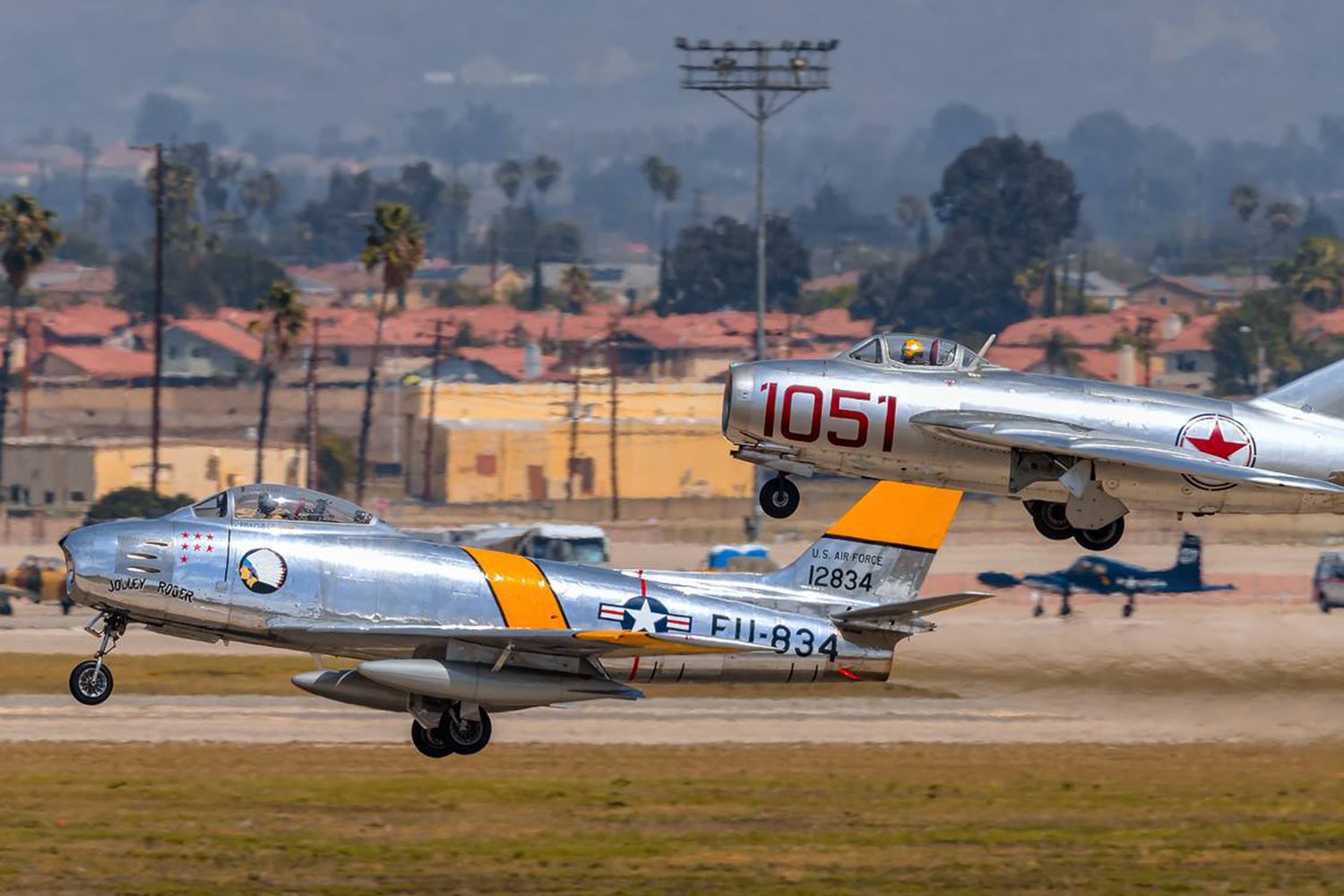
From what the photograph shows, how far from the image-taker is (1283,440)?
30109 mm

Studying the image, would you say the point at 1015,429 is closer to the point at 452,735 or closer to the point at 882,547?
the point at 882,547

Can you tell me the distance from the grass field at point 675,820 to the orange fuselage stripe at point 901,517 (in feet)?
16.1

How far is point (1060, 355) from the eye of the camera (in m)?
146

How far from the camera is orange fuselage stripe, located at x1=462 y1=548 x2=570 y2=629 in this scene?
116 ft

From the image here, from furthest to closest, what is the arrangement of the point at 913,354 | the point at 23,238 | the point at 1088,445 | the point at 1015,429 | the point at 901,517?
the point at 23,238 → the point at 901,517 → the point at 913,354 → the point at 1015,429 → the point at 1088,445

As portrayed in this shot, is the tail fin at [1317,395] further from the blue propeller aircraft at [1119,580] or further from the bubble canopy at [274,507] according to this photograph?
the blue propeller aircraft at [1119,580]

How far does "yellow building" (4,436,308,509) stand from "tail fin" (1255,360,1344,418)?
77.7 m

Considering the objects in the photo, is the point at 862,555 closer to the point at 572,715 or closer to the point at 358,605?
the point at 358,605

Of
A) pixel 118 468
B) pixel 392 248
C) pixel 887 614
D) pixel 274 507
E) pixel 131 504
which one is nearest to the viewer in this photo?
pixel 274 507

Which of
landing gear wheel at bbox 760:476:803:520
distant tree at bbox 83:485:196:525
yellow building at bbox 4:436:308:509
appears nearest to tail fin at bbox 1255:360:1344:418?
landing gear wheel at bbox 760:476:803:520

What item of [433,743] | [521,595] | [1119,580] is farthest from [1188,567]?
[433,743]

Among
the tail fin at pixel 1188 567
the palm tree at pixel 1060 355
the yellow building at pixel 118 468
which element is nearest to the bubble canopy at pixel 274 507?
the tail fin at pixel 1188 567

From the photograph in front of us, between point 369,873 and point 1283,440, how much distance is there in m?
15.6

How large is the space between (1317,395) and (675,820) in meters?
14.1
